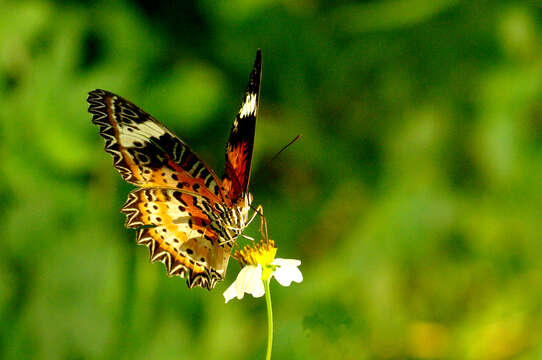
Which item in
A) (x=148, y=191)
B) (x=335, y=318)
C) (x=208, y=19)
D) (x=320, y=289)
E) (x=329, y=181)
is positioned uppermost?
(x=208, y=19)

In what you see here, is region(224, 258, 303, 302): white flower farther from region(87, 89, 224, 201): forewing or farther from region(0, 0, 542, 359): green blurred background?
region(0, 0, 542, 359): green blurred background

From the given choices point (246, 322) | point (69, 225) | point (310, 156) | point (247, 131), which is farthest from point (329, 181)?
point (247, 131)

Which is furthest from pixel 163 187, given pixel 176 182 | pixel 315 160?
pixel 315 160

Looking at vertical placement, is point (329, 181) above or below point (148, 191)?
above

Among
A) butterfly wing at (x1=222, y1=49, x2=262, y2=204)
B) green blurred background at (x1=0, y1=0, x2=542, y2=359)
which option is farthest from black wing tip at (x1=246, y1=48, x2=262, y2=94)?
green blurred background at (x1=0, y1=0, x2=542, y2=359)

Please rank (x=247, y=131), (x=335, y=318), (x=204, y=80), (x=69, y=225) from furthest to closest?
(x=204, y=80)
(x=69, y=225)
(x=247, y=131)
(x=335, y=318)

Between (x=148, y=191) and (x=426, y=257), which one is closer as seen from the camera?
(x=148, y=191)

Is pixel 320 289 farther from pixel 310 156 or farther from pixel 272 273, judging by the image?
pixel 272 273
